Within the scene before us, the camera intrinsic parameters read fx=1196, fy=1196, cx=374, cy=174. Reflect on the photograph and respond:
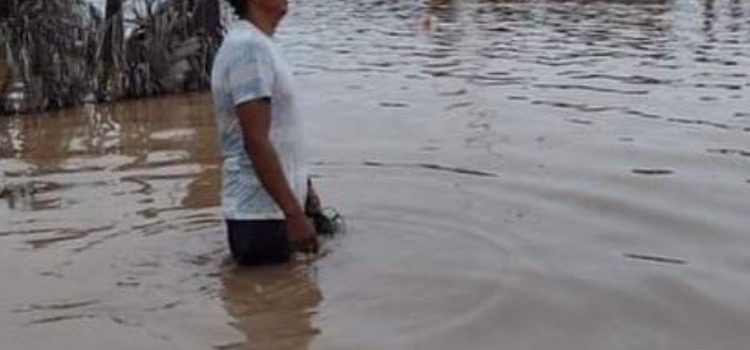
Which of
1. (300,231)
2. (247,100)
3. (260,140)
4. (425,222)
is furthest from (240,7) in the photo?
(425,222)

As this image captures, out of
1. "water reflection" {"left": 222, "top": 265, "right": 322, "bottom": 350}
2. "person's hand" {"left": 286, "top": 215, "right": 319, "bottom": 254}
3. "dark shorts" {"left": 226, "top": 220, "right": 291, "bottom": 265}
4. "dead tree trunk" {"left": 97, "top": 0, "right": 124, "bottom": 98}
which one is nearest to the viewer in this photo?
"water reflection" {"left": 222, "top": 265, "right": 322, "bottom": 350}

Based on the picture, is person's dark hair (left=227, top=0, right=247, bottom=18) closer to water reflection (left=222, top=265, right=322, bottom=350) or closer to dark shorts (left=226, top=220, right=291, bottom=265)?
dark shorts (left=226, top=220, right=291, bottom=265)

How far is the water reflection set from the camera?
17.0 ft

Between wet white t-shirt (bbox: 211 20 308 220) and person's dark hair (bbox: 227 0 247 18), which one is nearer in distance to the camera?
wet white t-shirt (bbox: 211 20 308 220)

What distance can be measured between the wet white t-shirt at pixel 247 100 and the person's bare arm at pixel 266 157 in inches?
2.1

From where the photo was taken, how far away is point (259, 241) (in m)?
5.75

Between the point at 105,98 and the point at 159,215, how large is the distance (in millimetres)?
6228

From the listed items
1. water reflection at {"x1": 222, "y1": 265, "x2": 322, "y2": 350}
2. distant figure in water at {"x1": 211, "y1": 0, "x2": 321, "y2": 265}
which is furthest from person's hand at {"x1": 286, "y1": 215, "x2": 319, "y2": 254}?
water reflection at {"x1": 222, "y1": 265, "x2": 322, "y2": 350}

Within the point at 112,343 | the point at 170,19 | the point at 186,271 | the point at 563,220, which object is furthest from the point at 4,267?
the point at 170,19

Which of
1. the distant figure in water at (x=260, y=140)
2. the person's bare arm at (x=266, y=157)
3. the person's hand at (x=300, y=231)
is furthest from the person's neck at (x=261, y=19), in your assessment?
the person's hand at (x=300, y=231)

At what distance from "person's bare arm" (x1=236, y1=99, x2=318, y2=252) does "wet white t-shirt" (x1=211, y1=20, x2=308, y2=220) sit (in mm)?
53

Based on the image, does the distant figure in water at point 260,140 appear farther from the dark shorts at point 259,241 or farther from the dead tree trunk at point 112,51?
the dead tree trunk at point 112,51

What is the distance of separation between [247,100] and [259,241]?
2.70ft

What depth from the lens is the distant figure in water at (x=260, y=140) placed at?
17.3 feet
